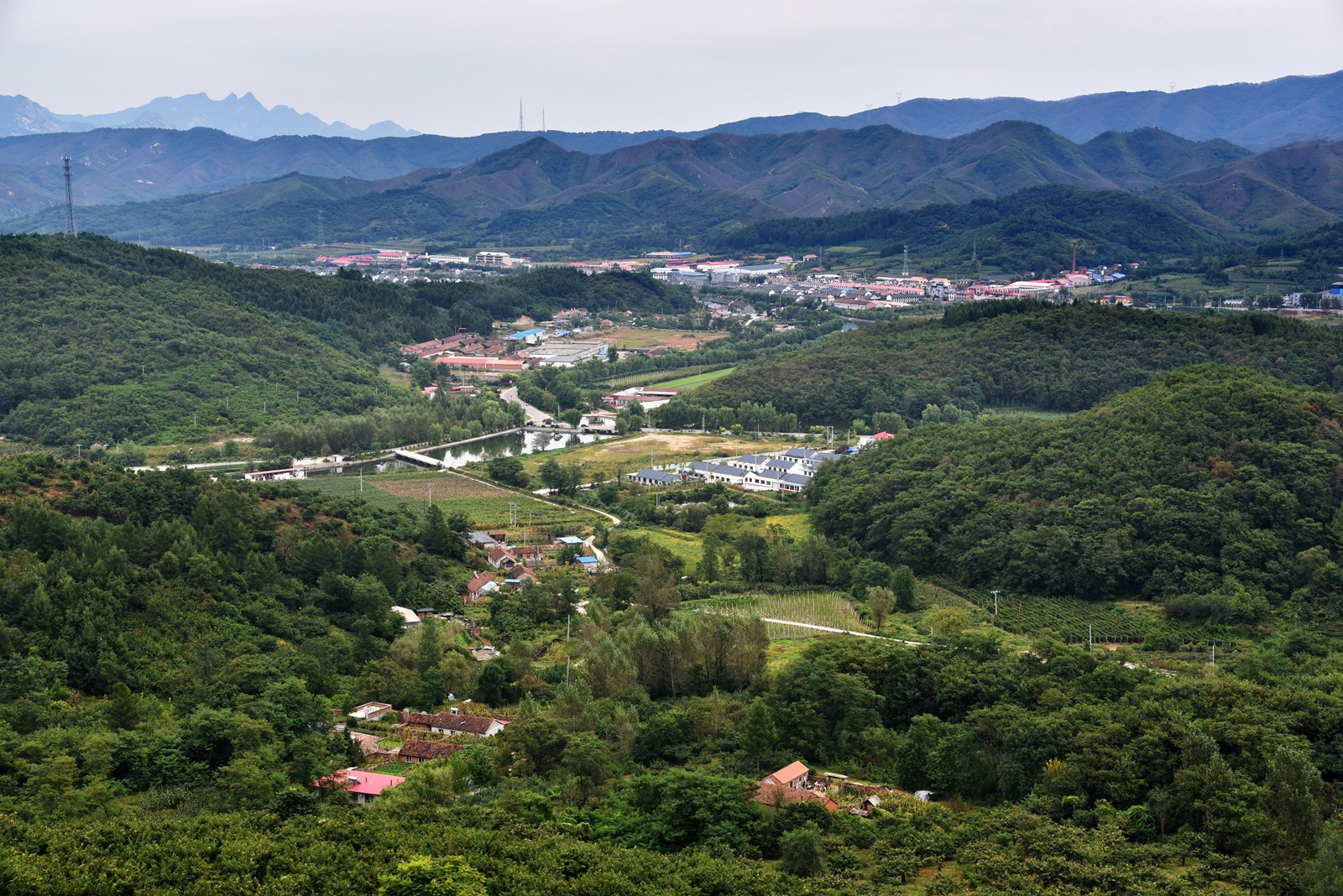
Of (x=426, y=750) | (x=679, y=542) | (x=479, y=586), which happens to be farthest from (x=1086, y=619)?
(x=426, y=750)

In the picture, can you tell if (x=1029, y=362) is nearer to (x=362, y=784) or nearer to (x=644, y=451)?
(x=644, y=451)

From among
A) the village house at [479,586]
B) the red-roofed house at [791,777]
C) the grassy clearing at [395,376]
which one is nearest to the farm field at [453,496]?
the village house at [479,586]

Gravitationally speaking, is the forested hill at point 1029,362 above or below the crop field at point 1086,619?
above

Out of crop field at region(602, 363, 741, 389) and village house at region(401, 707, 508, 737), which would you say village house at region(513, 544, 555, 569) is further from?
crop field at region(602, 363, 741, 389)

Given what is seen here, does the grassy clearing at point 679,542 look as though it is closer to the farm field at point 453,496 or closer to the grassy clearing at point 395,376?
the farm field at point 453,496

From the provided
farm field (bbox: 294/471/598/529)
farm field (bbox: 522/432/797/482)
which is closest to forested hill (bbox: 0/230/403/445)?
farm field (bbox: 294/471/598/529)
